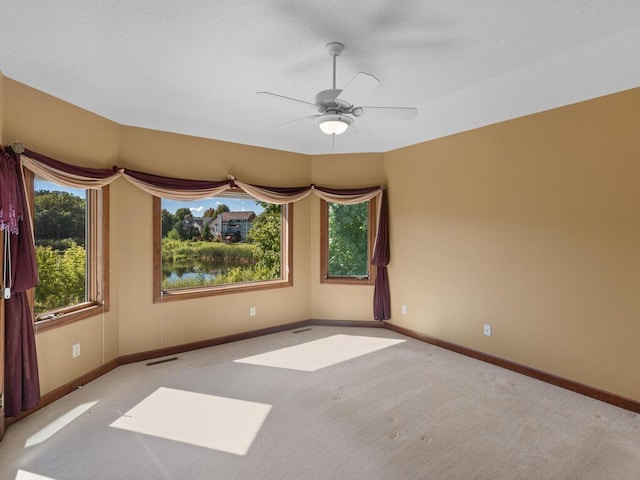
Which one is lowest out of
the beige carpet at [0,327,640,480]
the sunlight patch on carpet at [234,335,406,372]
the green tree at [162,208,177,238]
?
the beige carpet at [0,327,640,480]

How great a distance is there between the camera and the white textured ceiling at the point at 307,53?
6.78ft

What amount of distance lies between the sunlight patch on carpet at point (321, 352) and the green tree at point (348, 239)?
100 cm

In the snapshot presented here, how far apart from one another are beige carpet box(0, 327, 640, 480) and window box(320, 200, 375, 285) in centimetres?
171

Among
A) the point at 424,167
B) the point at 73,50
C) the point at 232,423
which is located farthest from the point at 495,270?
the point at 73,50

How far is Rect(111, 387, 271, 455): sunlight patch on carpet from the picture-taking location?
2387 mm

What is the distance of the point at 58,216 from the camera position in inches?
123

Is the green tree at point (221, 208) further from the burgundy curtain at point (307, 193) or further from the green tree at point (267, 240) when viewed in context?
the green tree at point (267, 240)

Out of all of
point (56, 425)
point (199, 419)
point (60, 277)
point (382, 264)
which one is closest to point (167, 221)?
point (60, 277)

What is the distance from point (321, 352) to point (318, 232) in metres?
1.75

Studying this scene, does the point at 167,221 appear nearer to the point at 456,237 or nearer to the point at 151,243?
the point at 151,243

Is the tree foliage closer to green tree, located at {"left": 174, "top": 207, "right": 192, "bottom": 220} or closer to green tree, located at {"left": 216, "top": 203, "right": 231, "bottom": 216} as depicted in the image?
green tree, located at {"left": 174, "top": 207, "right": 192, "bottom": 220}

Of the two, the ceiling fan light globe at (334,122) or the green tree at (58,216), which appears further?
the green tree at (58,216)

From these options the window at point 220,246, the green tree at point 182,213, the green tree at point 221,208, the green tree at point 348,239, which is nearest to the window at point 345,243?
the green tree at point 348,239

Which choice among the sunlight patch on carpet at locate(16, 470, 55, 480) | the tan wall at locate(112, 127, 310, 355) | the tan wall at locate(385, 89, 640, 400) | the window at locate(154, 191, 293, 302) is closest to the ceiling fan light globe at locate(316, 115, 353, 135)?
the tan wall at locate(385, 89, 640, 400)
